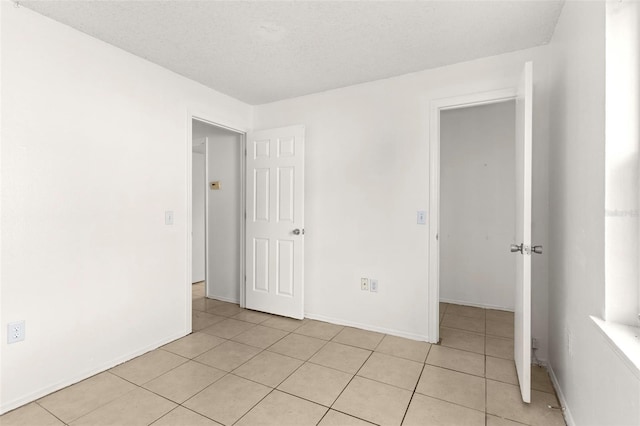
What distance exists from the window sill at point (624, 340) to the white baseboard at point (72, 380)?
2980 millimetres

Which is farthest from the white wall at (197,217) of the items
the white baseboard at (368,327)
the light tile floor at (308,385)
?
the white baseboard at (368,327)

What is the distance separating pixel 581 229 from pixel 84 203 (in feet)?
10.1

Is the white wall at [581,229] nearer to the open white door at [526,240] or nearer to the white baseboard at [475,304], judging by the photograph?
the open white door at [526,240]

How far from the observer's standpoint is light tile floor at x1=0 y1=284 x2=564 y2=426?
1760mm

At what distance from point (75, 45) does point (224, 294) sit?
300 centimetres

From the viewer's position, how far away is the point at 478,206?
3.86 meters

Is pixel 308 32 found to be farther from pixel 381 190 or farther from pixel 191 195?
pixel 191 195

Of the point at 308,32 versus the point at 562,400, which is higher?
the point at 308,32

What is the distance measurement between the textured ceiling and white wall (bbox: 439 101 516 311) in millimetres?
1475

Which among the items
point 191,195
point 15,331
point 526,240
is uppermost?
point 191,195

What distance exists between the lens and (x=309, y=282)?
3.38 m

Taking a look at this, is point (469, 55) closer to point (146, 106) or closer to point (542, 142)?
point (542, 142)

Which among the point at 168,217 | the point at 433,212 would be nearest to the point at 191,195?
the point at 168,217

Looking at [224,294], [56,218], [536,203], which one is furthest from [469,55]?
[224,294]
